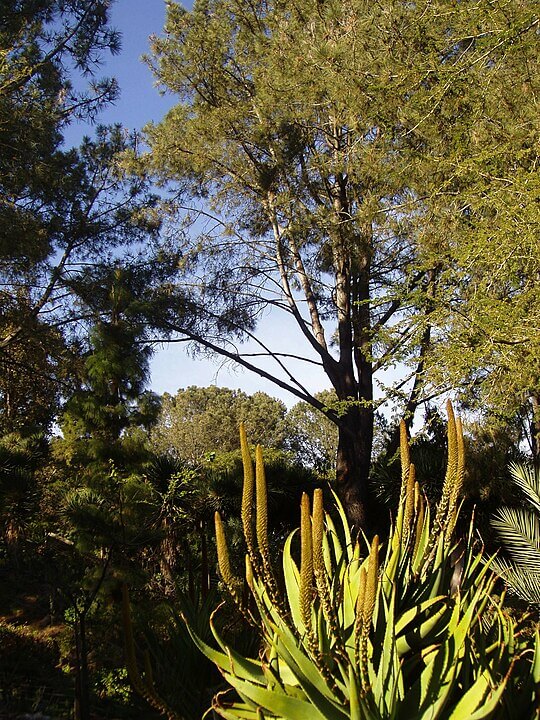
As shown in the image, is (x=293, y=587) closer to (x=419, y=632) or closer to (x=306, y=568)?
(x=419, y=632)

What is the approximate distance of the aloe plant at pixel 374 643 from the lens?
216 cm

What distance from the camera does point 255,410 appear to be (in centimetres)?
4181

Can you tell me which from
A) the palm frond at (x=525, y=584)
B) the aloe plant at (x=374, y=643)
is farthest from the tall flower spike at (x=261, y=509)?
the palm frond at (x=525, y=584)

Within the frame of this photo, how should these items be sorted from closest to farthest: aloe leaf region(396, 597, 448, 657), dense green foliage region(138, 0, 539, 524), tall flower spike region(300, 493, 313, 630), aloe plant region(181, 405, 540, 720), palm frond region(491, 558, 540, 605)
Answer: tall flower spike region(300, 493, 313, 630), aloe plant region(181, 405, 540, 720), aloe leaf region(396, 597, 448, 657), palm frond region(491, 558, 540, 605), dense green foliage region(138, 0, 539, 524)

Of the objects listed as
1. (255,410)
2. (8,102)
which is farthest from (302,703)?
(255,410)

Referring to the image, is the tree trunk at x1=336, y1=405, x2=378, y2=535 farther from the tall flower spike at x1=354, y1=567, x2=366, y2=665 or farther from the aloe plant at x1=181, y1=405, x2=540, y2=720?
the tall flower spike at x1=354, y1=567, x2=366, y2=665

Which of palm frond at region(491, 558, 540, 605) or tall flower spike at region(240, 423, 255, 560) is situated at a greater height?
tall flower spike at region(240, 423, 255, 560)

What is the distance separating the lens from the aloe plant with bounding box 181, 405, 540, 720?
2.16 m

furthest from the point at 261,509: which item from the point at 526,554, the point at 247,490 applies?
the point at 526,554

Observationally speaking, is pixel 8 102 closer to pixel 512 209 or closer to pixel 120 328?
pixel 120 328

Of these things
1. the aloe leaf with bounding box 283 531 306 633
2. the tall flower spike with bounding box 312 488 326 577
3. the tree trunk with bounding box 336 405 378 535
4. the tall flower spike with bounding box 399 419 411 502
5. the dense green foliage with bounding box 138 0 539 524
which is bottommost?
the aloe leaf with bounding box 283 531 306 633

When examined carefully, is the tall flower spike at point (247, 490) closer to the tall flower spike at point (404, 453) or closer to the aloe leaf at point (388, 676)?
the aloe leaf at point (388, 676)

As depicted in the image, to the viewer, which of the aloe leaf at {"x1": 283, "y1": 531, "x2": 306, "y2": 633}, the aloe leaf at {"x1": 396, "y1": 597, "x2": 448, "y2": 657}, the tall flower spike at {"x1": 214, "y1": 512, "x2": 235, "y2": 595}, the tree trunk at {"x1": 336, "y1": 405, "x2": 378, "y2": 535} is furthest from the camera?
the tree trunk at {"x1": 336, "y1": 405, "x2": 378, "y2": 535}

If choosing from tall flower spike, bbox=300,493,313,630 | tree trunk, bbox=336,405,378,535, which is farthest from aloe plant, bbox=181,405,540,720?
tree trunk, bbox=336,405,378,535
